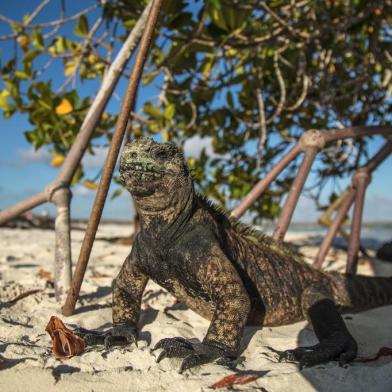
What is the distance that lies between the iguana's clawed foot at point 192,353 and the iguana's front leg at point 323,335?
324 mm

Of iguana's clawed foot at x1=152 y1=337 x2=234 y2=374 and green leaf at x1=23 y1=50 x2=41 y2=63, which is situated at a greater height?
green leaf at x1=23 y1=50 x2=41 y2=63

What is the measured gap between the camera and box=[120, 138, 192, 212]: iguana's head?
2242 mm

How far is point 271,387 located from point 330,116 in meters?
4.50

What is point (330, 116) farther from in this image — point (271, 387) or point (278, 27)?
point (271, 387)

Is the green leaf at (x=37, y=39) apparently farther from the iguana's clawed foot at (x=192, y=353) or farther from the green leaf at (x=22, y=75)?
the iguana's clawed foot at (x=192, y=353)

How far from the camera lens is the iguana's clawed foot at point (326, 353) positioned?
84.2 inches

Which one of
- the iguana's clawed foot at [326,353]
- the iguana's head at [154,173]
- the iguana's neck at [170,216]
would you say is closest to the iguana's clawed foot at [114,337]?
the iguana's neck at [170,216]

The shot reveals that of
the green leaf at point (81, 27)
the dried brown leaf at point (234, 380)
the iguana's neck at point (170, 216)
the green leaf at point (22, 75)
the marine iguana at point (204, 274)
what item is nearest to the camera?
the dried brown leaf at point (234, 380)

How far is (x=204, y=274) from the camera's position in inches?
94.5

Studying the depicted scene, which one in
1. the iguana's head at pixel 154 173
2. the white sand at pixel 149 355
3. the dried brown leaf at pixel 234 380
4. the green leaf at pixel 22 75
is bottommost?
the white sand at pixel 149 355

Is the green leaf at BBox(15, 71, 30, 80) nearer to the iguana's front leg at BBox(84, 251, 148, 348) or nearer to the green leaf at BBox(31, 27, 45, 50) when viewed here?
the green leaf at BBox(31, 27, 45, 50)

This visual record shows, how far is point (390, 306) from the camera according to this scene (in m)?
3.58

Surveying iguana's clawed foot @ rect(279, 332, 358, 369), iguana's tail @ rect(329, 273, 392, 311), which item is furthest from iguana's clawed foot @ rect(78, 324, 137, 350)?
iguana's tail @ rect(329, 273, 392, 311)

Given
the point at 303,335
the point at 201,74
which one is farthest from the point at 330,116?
the point at 303,335
